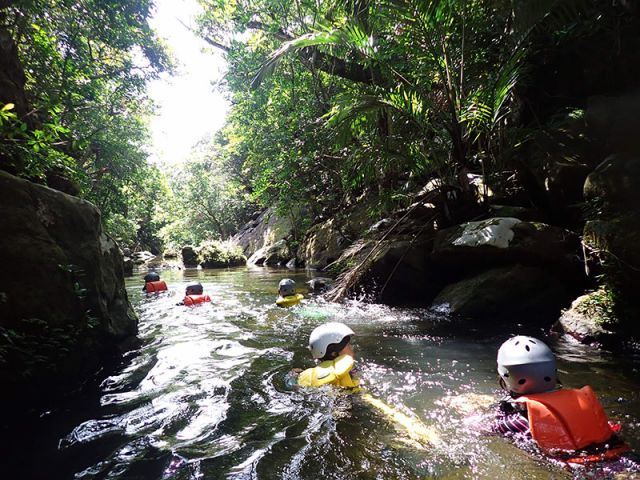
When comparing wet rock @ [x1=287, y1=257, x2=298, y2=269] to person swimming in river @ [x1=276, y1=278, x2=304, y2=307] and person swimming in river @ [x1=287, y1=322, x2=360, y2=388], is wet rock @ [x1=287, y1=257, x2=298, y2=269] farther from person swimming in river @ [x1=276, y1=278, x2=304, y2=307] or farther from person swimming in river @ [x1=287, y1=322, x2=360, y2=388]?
person swimming in river @ [x1=287, y1=322, x2=360, y2=388]

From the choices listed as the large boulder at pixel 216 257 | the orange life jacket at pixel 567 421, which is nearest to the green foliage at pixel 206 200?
the large boulder at pixel 216 257

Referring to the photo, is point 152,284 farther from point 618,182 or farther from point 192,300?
point 618,182

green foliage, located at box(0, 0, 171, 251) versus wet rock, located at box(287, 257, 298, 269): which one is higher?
green foliage, located at box(0, 0, 171, 251)

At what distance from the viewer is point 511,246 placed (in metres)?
6.41

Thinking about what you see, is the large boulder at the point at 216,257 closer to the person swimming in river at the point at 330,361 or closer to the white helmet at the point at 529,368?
the person swimming in river at the point at 330,361

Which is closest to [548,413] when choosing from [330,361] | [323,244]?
[330,361]

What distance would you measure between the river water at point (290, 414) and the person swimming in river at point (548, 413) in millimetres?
130

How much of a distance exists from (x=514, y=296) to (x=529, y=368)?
3.98m

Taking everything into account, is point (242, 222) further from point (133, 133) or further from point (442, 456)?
point (442, 456)

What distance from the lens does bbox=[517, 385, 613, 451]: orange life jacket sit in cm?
242

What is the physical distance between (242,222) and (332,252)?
68.4 feet

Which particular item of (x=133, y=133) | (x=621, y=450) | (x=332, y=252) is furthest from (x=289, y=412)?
(x=133, y=133)

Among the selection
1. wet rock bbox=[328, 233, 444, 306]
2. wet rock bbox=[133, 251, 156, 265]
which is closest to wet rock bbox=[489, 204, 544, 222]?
wet rock bbox=[328, 233, 444, 306]

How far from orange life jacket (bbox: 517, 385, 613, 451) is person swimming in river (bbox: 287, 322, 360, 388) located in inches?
64.4
